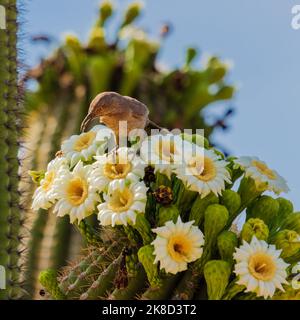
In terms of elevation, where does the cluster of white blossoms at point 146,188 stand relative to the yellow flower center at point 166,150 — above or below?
below

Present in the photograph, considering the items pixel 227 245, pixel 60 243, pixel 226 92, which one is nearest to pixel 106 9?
pixel 226 92

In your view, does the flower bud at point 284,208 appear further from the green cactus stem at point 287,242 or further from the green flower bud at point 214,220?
the green flower bud at point 214,220

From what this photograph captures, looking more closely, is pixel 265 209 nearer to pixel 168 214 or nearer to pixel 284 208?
pixel 284 208

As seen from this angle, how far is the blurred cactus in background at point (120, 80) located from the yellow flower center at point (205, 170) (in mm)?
3469

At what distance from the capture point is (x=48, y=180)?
2.07 metres

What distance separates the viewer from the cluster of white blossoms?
6.01ft

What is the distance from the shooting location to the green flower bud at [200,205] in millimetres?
1931

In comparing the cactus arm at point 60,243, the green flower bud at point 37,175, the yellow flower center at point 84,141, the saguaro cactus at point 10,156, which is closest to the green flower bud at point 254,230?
the yellow flower center at point 84,141

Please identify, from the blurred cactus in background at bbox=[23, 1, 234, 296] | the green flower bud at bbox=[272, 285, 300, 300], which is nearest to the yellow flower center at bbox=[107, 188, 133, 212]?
the green flower bud at bbox=[272, 285, 300, 300]

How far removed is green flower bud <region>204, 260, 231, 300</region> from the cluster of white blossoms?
29 millimetres
